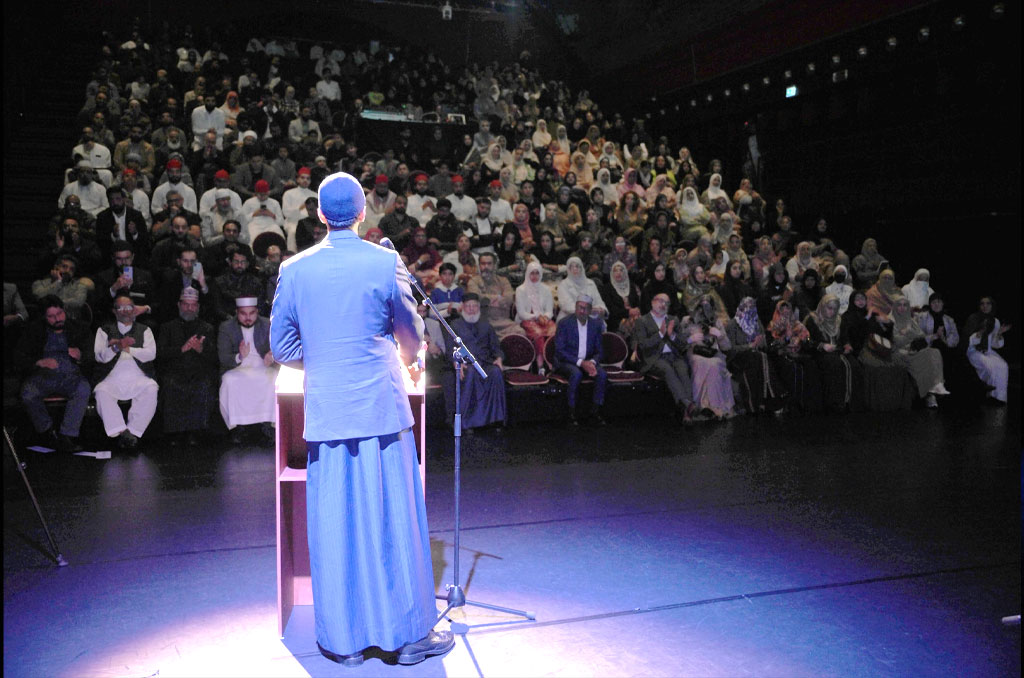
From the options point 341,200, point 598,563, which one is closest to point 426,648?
point 598,563

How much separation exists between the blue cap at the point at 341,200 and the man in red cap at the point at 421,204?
7348 mm

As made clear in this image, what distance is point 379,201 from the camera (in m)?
10.0

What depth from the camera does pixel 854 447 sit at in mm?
6547

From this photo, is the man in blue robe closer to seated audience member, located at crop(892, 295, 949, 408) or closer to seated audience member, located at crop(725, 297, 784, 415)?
seated audience member, located at crop(725, 297, 784, 415)

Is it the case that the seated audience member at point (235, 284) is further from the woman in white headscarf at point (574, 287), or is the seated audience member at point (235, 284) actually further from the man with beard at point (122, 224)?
the woman in white headscarf at point (574, 287)

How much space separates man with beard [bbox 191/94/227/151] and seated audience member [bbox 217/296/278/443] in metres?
5.35

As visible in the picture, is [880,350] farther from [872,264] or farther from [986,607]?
[986,607]

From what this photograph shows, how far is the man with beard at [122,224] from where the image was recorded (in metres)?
8.57

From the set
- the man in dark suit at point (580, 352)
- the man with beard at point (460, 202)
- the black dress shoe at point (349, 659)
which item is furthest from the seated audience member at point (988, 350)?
the black dress shoe at point (349, 659)

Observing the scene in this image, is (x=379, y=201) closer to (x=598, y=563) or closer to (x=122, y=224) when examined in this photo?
(x=122, y=224)

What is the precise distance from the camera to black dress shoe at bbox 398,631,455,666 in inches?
113

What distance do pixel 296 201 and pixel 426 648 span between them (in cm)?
765

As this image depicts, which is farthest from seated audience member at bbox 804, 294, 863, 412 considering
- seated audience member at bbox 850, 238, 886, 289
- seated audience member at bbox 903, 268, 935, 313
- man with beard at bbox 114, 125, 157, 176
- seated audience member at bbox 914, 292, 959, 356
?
man with beard at bbox 114, 125, 157, 176

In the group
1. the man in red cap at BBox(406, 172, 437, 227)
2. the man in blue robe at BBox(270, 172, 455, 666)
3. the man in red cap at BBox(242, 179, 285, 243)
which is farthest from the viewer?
the man in red cap at BBox(406, 172, 437, 227)
